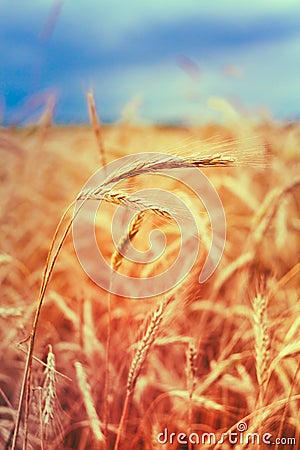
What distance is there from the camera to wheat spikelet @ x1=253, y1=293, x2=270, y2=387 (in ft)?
5.03

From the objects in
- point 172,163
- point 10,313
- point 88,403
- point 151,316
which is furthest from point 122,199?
point 88,403

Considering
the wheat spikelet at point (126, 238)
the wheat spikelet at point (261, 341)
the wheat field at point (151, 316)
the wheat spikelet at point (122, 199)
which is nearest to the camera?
the wheat spikelet at point (122, 199)

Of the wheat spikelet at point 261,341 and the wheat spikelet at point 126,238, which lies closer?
the wheat spikelet at point 126,238

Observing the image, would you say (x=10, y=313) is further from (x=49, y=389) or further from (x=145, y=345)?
(x=145, y=345)

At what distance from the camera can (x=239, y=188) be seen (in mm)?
2082

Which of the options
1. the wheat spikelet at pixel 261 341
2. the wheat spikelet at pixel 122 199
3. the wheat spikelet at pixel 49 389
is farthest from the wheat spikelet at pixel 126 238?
the wheat spikelet at pixel 261 341

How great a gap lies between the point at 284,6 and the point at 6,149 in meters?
0.86

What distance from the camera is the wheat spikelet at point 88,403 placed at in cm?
170

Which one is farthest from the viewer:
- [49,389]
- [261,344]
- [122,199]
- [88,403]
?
[88,403]

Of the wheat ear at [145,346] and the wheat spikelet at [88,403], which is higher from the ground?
the wheat ear at [145,346]

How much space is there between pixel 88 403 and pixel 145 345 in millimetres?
341

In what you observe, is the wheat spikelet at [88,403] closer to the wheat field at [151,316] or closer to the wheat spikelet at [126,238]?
the wheat field at [151,316]

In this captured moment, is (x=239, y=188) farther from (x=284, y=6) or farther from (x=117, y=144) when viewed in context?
(x=284, y=6)

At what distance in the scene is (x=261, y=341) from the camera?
1.55m
